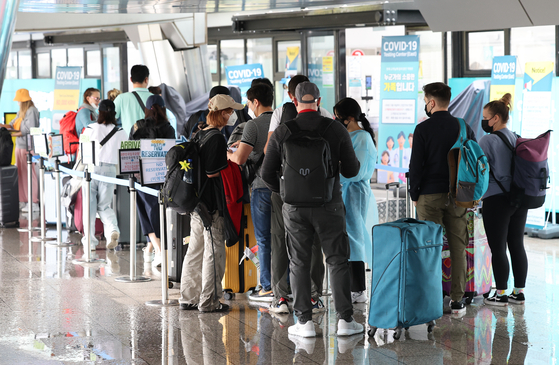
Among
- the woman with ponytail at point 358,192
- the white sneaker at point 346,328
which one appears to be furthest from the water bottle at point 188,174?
the white sneaker at point 346,328

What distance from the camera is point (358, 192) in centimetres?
545

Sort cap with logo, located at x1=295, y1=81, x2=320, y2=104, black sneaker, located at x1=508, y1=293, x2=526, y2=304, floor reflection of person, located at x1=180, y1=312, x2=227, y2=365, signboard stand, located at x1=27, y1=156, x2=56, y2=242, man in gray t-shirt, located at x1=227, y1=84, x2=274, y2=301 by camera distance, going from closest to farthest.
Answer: floor reflection of person, located at x1=180, y1=312, x2=227, y2=365 → cap with logo, located at x1=295, y1=81, x2=320, y2=104 → man in gray t-shirt, located at x1=227, y1=84, x2=274, y2=301 → black sneaker, located at x1=508, y1=293, x2=526, y2=304 → signboard stand, located at x1=27, y1=156, x2=56, y2=242

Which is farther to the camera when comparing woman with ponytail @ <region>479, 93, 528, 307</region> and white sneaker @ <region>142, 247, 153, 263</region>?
white sneaker @ <region>142, 247, 153, 263</region>

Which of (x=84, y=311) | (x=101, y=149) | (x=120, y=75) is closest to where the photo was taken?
(x=84, y=311)

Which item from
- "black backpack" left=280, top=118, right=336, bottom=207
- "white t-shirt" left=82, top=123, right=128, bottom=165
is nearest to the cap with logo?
"black backpack" left=280, top=118, right=336, bottom=207

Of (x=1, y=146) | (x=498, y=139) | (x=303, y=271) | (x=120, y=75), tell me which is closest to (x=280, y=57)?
(x=120, y=75)

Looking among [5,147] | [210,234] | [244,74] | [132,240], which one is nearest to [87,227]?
[132,240]

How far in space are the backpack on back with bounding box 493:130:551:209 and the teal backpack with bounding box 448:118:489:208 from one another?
0.58m

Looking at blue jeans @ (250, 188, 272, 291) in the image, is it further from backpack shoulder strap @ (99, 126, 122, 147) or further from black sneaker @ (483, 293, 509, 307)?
backpack shoulder strap @ (99, 126, 122, 147)

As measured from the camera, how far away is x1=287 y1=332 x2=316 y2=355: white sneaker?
14.5 feet

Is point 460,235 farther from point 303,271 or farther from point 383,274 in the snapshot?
point 303,271

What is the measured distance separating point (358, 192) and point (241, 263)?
118 centimetres

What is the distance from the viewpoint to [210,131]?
5223mm

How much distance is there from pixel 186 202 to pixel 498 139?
2.49 m
